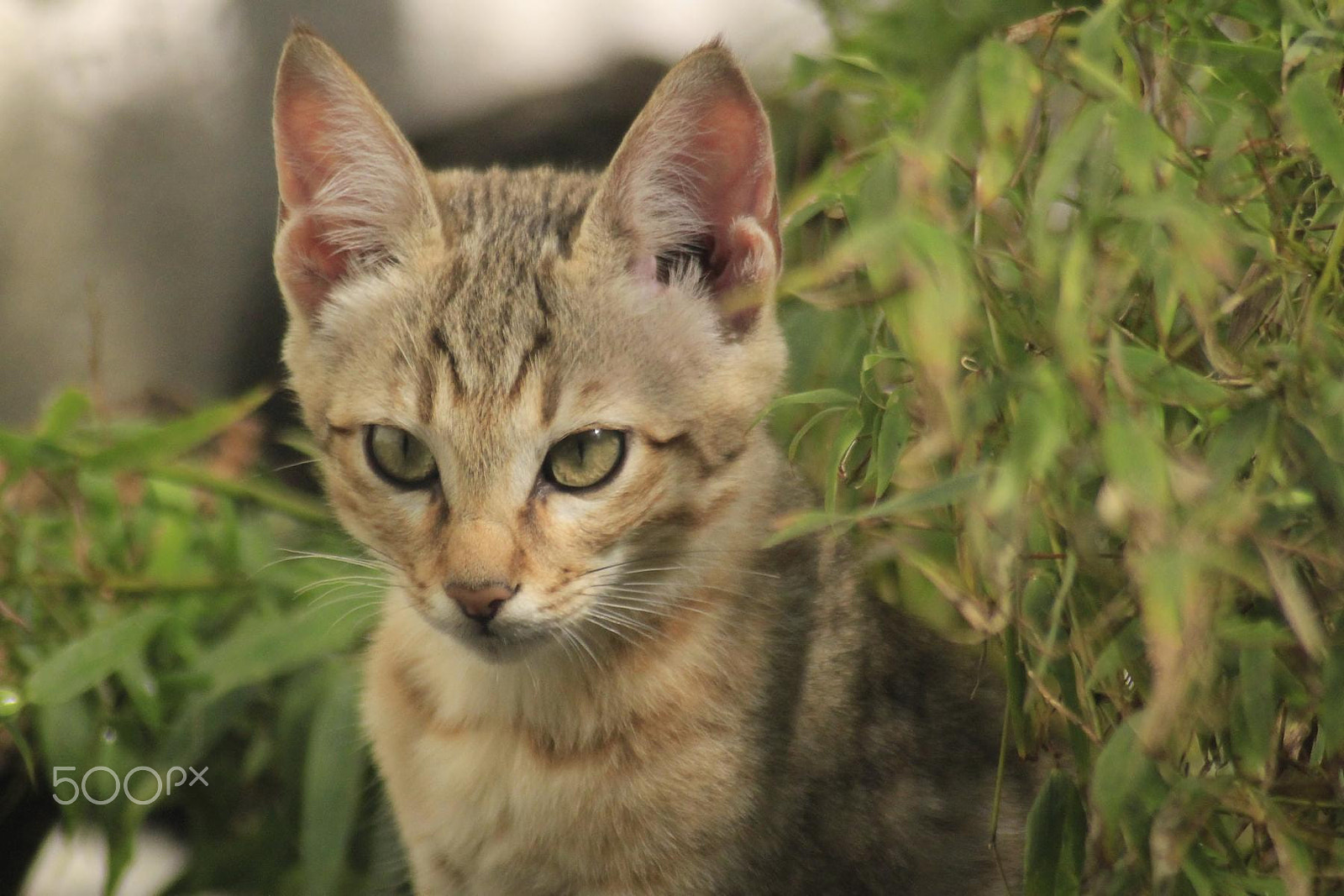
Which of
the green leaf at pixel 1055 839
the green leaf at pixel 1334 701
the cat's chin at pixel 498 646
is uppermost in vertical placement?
the green leaf at pixel 1334 701

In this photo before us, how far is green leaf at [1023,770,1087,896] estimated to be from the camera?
1.14 meters

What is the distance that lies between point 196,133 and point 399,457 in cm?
208

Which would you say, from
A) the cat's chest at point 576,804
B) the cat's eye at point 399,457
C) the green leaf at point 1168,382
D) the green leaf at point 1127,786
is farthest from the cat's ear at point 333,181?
the green leaf at point 1127,786

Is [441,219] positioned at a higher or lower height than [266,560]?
higher

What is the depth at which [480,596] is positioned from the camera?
126cm

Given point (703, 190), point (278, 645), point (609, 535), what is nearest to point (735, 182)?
point (703, 190)

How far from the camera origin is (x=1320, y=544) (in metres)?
1.02

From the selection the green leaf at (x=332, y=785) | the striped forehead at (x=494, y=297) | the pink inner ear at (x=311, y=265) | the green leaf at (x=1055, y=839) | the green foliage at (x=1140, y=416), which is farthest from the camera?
the green leaf at (x=332, y=785)

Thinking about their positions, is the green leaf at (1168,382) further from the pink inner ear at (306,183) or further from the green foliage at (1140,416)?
the pink inner ear at (306,183)

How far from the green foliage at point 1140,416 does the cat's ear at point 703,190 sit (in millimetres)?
108

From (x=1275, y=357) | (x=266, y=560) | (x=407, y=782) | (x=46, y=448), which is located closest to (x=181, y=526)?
(x=266, y=560)

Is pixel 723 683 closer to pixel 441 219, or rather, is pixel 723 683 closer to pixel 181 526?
pixel 441 219

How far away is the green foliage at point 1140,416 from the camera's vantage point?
0.93 m

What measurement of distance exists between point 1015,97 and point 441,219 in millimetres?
711
